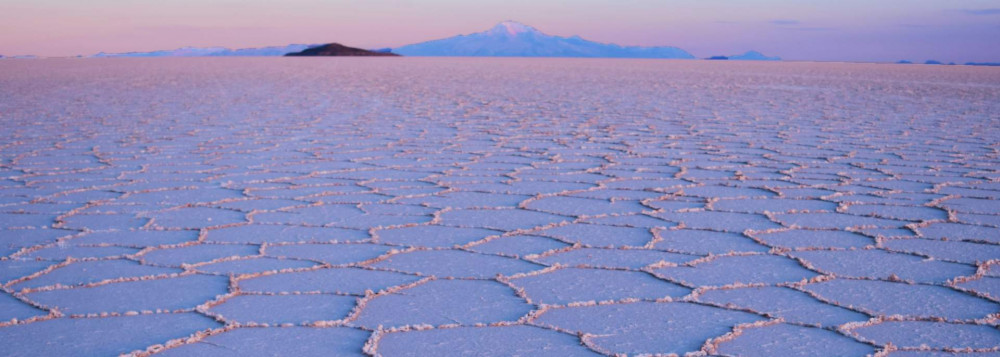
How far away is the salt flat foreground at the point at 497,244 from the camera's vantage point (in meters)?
1.61

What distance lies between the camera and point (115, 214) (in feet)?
8.75

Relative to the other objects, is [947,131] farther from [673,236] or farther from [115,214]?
[115,214]

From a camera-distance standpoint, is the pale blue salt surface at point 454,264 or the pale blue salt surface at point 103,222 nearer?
the pale blue salt surface at point 454,264

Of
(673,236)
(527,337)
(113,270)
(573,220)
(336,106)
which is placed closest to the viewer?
(527,337)

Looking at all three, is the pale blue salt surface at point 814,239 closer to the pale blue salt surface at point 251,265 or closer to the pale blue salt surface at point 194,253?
the pale blue salt surface at point 251,265

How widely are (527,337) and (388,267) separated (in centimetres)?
56

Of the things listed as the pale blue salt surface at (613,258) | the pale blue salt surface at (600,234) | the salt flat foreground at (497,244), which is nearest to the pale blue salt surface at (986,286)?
the salt flat foreground at (497,244)

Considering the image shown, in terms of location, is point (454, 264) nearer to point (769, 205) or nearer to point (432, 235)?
point (432, 235)

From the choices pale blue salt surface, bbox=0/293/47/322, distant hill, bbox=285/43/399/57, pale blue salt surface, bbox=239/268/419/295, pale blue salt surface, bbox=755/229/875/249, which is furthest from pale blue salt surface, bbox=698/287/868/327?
distant hill, bbox=285/43/399/57

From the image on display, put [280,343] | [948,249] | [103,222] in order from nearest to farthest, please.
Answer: [280,343]
[948,249]
[103,222]

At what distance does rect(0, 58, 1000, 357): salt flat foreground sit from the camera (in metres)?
1.61

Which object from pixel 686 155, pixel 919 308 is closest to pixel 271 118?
pixel 686 155

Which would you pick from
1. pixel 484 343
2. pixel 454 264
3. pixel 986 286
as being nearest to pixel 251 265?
pixel 454 264

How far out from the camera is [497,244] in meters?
2.32
